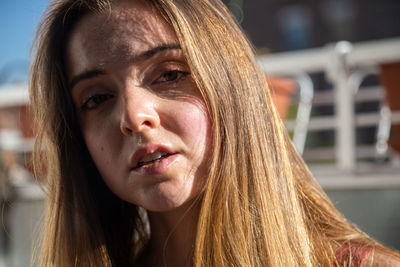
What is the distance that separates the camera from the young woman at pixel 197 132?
1.12 metres

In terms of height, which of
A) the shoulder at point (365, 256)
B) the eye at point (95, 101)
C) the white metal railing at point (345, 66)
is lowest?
the shoulder at point (365, 256)

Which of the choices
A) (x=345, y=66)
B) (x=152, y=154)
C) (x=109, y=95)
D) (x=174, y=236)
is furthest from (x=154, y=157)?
(x=345, y=66)

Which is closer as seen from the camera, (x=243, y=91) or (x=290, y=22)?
(x=243, y=91)

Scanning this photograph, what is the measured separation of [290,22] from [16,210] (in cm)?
695

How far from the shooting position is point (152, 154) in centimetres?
112

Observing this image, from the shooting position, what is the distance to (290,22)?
885cm

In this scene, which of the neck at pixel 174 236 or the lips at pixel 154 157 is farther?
the neck at pixel 174 236

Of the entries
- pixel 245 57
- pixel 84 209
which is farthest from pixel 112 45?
pixel 84 209

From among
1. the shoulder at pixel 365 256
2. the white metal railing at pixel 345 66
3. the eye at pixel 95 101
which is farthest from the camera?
the white metal railing at pixel 345 66

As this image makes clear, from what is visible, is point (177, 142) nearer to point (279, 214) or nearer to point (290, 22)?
point (279, 214)

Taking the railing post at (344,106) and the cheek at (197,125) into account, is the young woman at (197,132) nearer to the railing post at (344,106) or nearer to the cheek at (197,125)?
the cheek at (197,125)

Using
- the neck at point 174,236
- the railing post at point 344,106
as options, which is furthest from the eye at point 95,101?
the railing post at point 344,106

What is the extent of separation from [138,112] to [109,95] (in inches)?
6.7

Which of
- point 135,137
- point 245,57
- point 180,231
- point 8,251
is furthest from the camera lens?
point 8,251
